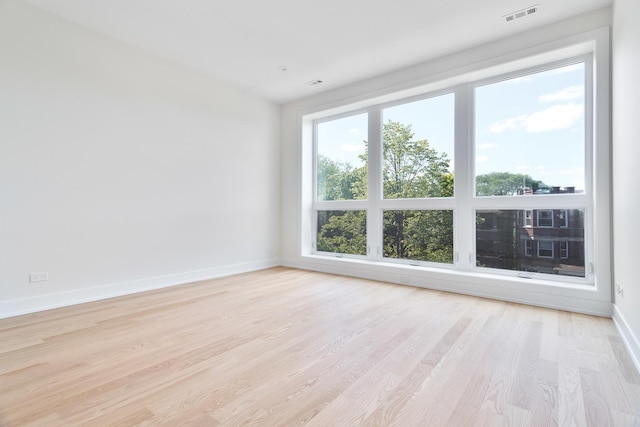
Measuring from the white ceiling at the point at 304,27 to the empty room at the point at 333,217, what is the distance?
0.11 feet

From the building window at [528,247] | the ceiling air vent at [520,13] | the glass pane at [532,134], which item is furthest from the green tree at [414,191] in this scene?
the ceiling air vent at [520,13]

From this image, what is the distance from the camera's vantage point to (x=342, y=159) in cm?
535

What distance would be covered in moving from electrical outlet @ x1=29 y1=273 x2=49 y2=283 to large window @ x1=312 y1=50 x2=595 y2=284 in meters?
3.82

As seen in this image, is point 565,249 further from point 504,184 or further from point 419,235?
point 419,235

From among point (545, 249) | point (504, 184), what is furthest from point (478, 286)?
point (504, 184)

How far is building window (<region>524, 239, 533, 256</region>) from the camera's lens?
11.7 feet

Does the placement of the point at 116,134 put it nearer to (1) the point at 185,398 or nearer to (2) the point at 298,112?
(2) the point at 298,112

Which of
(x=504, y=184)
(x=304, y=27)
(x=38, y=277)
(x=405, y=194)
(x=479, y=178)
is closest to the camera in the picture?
(x=38, y=277)

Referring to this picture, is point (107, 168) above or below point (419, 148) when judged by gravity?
below

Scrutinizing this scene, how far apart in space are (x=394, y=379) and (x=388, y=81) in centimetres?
398

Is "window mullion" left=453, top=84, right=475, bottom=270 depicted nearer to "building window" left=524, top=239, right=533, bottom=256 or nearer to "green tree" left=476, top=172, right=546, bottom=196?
"green tree" left=476, top=172, right=546, bottom=196

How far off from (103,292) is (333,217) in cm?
344

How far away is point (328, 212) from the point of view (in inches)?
217

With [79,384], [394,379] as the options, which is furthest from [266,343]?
[79,384]
